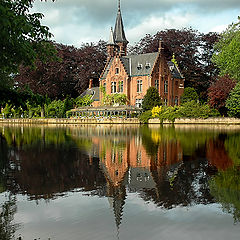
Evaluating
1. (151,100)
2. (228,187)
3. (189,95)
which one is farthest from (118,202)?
(189,95)

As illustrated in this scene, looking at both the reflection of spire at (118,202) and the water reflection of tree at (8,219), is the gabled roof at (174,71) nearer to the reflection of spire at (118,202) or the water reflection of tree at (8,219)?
the reflection of spire at (118,202)

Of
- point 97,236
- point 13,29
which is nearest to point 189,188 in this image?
point 97,236

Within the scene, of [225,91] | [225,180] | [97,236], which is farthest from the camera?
[225,91]

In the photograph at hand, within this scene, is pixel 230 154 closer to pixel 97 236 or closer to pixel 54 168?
pixel 54 168

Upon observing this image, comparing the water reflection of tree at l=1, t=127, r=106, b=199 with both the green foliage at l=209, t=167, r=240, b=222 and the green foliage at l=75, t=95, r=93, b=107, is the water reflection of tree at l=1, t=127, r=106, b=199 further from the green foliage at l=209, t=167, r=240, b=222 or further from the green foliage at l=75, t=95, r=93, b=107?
the green foliage at l=75, t=95, r=93, b=107

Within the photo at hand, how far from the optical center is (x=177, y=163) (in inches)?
483

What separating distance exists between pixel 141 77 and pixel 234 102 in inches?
683

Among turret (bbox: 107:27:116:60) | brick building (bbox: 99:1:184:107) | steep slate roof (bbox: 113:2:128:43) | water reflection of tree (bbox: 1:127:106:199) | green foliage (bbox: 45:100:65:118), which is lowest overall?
water reflection of tree (bbox: 1:127:106:199)

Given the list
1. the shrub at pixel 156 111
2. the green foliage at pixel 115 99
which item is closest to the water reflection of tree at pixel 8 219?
the shrub at pixel 156 111

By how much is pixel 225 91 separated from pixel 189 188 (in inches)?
1470

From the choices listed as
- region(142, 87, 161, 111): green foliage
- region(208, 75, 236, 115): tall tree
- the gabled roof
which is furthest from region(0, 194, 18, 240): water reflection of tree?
the gabled roof

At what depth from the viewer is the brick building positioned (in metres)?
54.0

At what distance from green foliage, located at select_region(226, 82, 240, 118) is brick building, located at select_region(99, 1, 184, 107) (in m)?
14.4

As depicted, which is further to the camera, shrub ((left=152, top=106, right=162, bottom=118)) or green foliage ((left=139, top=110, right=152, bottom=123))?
green foliage ((left=139, top=110, right=152, bottom=123))
